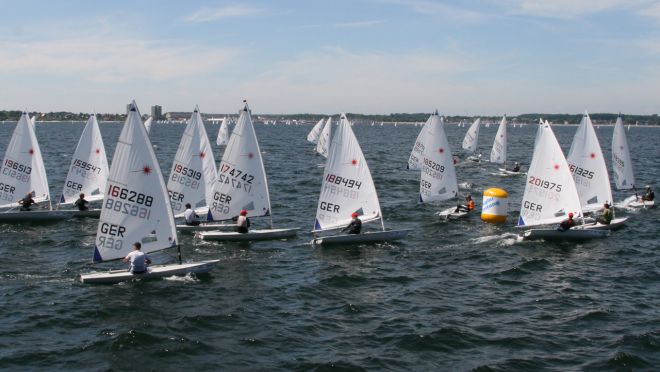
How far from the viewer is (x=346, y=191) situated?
113 feet

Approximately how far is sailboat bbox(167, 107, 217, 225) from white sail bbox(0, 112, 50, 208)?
922cm

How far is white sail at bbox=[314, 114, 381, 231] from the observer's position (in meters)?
34.2

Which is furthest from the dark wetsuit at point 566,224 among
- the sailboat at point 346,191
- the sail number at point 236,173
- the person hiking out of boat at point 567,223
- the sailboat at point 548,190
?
the sail number at point 236,173

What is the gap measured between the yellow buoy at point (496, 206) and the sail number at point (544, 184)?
334 centimetres

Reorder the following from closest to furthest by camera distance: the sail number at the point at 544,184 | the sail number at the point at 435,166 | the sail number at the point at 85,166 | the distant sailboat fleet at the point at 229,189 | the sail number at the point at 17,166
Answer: the distant sailboat fleet at the point at 229,189
the sail number at the point at 544,184
the sail number at the point at 17,166
the sail number at the point at 85,166
the sail number at the point at 435,166

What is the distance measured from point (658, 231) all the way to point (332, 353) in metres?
27.0

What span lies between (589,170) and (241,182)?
2164cm

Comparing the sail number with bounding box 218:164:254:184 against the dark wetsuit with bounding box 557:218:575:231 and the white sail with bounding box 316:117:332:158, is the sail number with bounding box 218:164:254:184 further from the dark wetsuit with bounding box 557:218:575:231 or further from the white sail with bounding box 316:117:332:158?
the white sail with bounding box 316:117:332:158

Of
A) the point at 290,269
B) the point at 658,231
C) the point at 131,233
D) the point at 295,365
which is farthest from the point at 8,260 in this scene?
the point at 658,231

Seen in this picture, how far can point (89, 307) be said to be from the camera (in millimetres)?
23453

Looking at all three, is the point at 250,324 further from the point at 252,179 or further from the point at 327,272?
the point at 252,179

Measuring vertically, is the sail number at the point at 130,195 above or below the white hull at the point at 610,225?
above

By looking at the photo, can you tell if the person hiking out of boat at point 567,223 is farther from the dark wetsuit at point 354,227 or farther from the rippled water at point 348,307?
the dark wetsuit at point 354,227

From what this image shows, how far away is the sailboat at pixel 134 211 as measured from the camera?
25.7 metres
